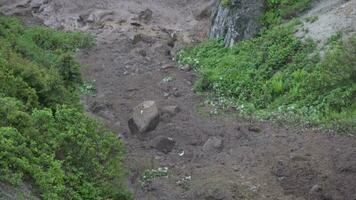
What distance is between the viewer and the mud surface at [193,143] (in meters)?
11.2

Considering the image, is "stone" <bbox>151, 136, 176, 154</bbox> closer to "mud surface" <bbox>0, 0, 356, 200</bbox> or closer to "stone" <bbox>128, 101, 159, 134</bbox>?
"mud surface" <bbox>0, 0, 356, 200</bbox>

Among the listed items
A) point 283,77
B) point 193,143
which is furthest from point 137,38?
point 193,143

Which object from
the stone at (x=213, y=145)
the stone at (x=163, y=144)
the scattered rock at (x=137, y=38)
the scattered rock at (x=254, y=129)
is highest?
the scattered rock at (x=254, y=129)

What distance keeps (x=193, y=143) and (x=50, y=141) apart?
4.55m

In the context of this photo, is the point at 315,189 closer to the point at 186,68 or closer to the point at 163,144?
the point at 163,144

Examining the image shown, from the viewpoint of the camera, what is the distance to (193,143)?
13.5 meters

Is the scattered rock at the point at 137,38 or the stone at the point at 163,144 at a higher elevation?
the stone at the point at 163,144

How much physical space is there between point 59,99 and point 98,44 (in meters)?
9.24

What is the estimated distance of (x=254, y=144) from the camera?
13.0m

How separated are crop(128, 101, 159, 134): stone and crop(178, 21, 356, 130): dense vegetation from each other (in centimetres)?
191

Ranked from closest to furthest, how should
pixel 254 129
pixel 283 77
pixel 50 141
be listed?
pixel 50 141 < pixel 254 129 < pixel 283 77

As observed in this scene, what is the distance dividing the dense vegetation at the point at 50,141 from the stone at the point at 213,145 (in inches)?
103

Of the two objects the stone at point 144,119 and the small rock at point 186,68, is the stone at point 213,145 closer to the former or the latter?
the stone at point 144,119

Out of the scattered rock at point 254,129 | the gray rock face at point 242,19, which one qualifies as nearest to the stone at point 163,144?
the scattered rock at point 254,129
